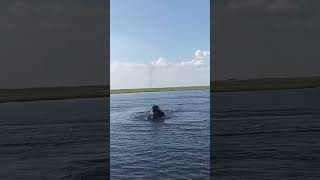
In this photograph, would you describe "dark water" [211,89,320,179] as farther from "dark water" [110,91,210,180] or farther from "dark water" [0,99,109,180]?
"dark water" [0,99,109,180]

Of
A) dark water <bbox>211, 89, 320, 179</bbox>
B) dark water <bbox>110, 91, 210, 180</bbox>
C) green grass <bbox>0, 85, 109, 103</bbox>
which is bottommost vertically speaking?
dark water <bbox>110, 91, 210, 180</bbox>

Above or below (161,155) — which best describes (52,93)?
above

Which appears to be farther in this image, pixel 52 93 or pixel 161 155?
pixel 52 93

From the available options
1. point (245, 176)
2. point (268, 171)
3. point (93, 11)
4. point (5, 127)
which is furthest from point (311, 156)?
point (93, 11)

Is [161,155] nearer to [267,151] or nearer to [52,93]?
[267,151]

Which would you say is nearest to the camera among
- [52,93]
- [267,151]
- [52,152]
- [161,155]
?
[267,151]

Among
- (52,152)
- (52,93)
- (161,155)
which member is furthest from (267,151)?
(52,93)

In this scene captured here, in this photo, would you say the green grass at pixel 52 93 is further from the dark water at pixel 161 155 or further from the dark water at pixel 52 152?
the dark water at pixel 161 155

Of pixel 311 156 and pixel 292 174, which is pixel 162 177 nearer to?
pixel 292 174

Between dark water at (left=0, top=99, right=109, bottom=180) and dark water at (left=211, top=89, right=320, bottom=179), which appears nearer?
dark water at (left=211, top=89, right=320, bottom=179)

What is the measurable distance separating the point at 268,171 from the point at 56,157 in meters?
14.7

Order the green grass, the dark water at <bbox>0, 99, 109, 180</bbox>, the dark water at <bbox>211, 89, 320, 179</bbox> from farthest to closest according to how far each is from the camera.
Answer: the green grass
the dark water at <bbox>0, 99, 109, 180</bbox>
the dark water at <bbox>211, 89, 320, 179</bbox>

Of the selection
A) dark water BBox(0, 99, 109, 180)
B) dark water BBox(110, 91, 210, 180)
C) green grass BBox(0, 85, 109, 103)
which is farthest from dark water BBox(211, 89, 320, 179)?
green grass BBox(0, 85, 109, 103)

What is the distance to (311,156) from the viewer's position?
27594mm
